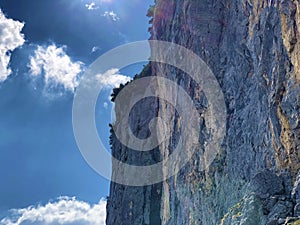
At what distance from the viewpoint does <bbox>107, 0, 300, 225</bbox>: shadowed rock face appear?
11.5 m

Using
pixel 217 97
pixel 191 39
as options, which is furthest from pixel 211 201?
pixel 191 39

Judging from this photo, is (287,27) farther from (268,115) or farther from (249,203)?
→ (249,203)

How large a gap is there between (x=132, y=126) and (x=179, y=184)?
17654 mm

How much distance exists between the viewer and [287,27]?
39.7 ft

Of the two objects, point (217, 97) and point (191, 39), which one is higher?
point (191, 39)

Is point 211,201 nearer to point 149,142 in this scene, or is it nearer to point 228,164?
point 228,164

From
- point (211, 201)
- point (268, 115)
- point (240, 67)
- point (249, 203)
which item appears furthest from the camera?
point (211, 201)

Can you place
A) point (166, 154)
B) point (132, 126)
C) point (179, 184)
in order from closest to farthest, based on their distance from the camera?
point (179, 184), point (166, 154), point (132, 126)

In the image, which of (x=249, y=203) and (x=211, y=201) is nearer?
(x=249, y=203)

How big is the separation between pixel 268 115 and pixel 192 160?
29.7 ft

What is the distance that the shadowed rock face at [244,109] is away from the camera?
37.9 ft

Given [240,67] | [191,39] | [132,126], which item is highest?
[132,126]

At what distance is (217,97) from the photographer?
19.1 meters

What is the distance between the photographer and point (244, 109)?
52.9 ft
